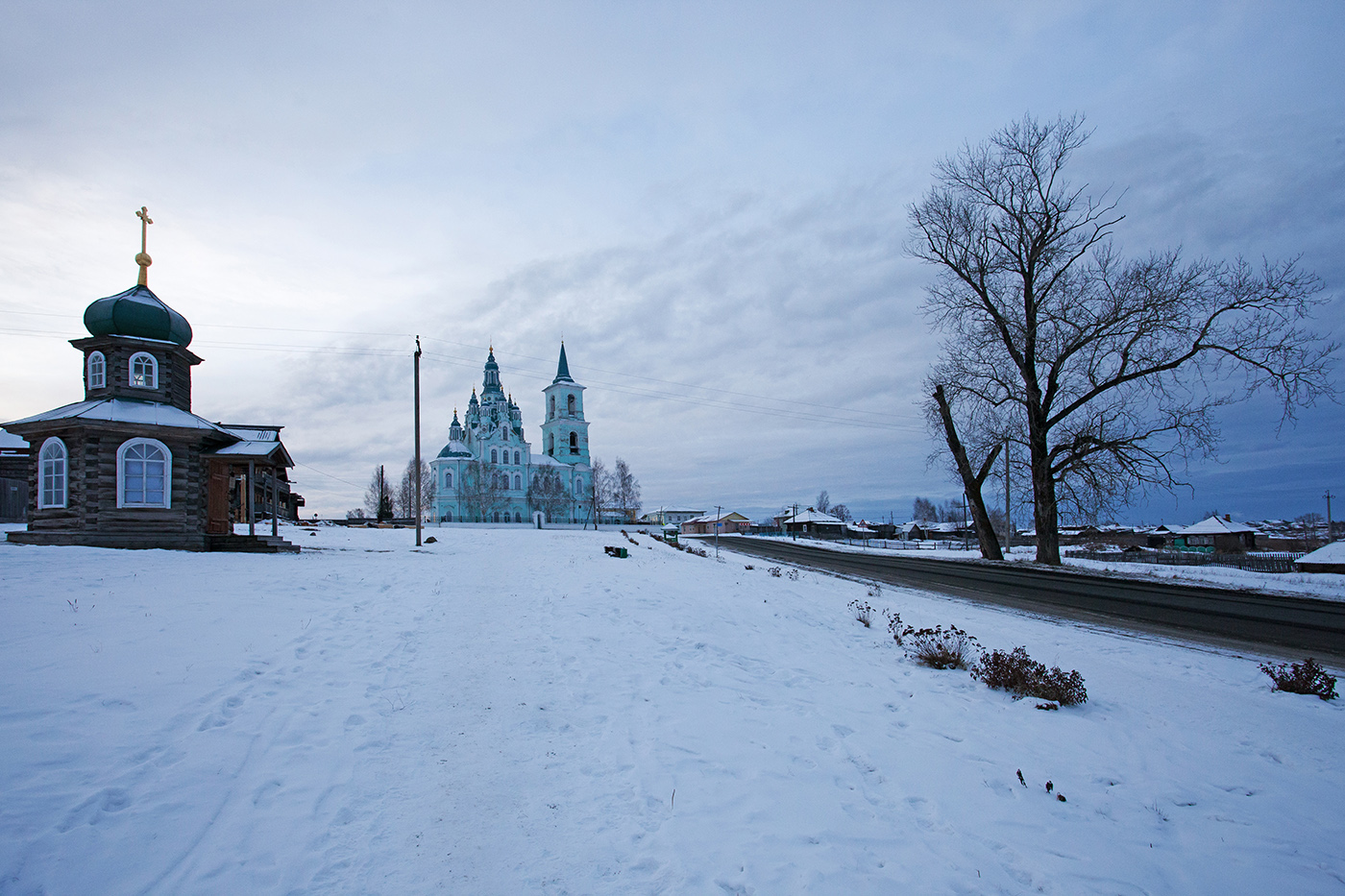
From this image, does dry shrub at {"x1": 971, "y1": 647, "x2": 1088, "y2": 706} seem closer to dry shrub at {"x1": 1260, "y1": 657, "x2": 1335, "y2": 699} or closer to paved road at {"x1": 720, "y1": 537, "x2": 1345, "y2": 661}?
dry shrub at {"x1": 1260, "y1": 657, "x2": 1335, "y2": 699}

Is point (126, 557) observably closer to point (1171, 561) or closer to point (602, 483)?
point (1171, 561)

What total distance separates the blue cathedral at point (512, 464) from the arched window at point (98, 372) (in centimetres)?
5288

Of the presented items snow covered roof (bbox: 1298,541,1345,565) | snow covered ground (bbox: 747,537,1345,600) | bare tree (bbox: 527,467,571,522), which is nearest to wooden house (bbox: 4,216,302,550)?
snow covered ground (bbox: 747,537,1345,600)

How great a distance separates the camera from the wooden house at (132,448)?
57.4 ft

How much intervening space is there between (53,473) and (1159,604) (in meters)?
29.1

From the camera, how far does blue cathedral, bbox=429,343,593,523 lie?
76188mm

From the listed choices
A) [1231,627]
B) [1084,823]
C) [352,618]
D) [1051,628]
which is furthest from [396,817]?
A: [1231,627]

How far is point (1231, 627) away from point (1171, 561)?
1778cm

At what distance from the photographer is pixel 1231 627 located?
1084cm

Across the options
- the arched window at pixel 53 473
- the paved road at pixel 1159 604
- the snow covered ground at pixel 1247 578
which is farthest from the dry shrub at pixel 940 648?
the arched window at pixel 53 473

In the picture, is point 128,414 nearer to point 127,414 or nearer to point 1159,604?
point 127,414

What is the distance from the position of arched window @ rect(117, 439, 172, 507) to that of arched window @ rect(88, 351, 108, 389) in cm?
266

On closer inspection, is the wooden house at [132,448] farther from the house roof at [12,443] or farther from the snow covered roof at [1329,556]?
the snow covered roof at [1329,556]

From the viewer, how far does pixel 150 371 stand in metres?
19.4
